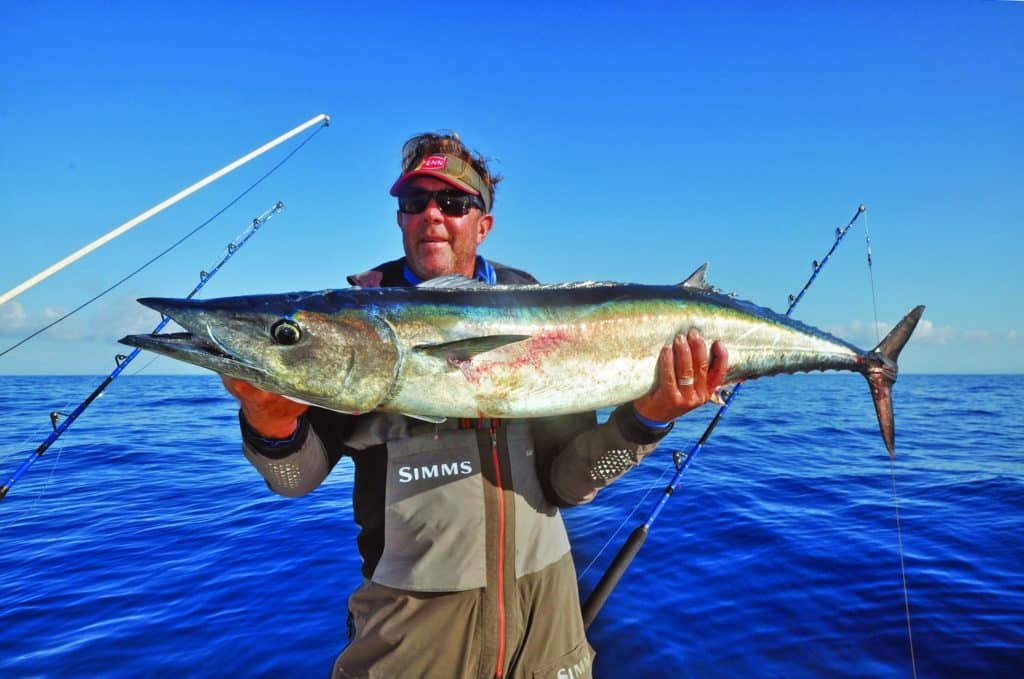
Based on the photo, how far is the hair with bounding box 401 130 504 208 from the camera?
3.96 metres

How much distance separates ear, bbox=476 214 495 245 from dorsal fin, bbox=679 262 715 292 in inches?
54.8

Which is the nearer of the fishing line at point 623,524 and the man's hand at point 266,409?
the man's hand at point 266,409

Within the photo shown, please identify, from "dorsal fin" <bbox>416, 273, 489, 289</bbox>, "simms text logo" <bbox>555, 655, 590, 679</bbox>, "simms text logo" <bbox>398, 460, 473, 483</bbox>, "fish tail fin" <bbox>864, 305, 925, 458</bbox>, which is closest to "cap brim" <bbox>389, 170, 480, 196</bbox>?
"dorsal fin" <bbox>416, 273, 489, 289</bbox>

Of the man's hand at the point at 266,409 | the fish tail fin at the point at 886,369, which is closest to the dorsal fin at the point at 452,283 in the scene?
the man's hand at the point at 266,409

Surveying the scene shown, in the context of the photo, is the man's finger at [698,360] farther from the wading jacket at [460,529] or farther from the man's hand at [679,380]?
the wading jacket at [460,529]

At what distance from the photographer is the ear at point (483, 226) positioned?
3.95m

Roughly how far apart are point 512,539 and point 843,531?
27.6ft

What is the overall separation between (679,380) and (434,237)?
176 cm

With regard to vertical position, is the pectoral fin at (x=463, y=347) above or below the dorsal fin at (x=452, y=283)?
below

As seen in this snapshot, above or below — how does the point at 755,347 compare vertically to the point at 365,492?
above

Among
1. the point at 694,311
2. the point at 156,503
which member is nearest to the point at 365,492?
the point at 694,311

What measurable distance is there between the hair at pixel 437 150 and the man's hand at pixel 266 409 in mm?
1866

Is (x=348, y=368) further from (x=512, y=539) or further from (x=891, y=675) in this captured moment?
(x=891, y=675)

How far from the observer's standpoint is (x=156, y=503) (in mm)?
12000
